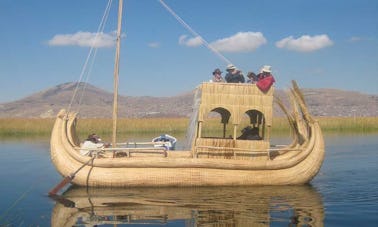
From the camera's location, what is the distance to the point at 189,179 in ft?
40.3

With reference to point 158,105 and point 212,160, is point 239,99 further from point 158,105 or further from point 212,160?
point 158,105

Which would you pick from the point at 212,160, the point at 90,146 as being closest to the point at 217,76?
the point at 212,160

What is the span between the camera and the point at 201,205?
10.5m

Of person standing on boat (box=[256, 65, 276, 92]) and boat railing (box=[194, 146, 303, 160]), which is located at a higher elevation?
person standing on boat (box=[256, 65, 276, 92])

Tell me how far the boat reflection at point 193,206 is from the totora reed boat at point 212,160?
267mm

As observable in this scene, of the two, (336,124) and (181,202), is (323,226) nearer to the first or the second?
(181,202)

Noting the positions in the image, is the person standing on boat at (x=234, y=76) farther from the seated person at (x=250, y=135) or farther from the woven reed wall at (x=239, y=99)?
the seated person at (x=250, y=135)

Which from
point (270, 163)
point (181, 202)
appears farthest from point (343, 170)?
point (181, 202)

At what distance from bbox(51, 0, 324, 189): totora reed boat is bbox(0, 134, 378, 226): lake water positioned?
11.2 inches

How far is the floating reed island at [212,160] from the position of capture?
12.3 m

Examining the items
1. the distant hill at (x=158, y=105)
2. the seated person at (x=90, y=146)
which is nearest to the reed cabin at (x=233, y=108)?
the seated person at (x=90, y=146)

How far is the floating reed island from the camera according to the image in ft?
40.2

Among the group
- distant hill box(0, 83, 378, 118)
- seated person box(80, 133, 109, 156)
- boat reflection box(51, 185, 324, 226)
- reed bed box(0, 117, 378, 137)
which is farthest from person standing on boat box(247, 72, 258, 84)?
distant hill box(0, 83, 378, 118)

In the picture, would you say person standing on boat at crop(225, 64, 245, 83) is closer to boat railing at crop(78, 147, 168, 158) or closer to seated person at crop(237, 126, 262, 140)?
seated person at crop(237, 126, 262, 140)
